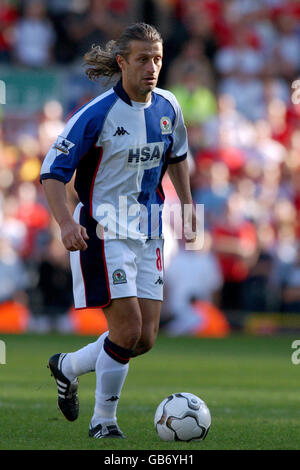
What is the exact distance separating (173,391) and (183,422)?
2756 millimetres

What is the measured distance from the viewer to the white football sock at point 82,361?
6512mm

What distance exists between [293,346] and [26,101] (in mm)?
6358

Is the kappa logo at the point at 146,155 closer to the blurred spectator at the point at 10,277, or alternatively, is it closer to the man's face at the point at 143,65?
the man's face at the point at 143,65

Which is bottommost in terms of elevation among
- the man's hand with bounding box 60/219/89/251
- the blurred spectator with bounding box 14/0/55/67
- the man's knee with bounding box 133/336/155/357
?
the man's knee with bounding box 133/336/155/357

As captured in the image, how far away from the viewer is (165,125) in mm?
6504

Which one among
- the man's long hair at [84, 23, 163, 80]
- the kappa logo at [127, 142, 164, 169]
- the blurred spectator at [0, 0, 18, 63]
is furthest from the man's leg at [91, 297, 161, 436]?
the blurred spectator at [0, 0, 18, 63]

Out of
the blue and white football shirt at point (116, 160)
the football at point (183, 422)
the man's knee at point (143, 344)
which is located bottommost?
the football at point (183, 422)

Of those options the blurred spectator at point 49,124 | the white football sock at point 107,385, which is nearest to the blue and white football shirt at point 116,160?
the white football sock at point 107,385

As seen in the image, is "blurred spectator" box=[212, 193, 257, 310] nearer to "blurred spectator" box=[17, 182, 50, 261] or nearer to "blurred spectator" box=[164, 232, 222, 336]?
"blurred spectator" box=[164, 232, 222, 336]

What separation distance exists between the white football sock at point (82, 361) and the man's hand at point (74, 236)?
878 mm

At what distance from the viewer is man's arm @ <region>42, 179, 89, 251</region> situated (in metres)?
5.78

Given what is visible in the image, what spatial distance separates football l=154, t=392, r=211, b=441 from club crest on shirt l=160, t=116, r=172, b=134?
1.68 metres

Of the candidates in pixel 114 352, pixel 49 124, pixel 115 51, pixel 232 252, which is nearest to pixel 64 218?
pixel 114 352
